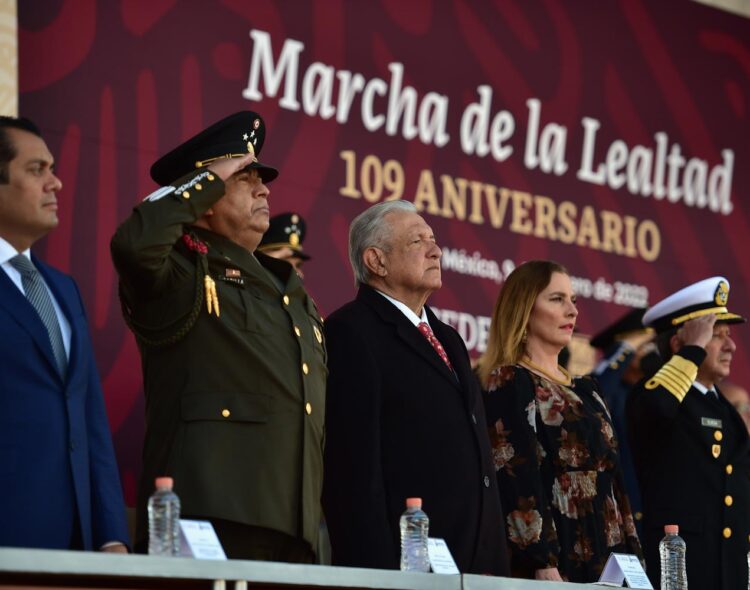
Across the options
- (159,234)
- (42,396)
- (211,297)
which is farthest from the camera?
(211,297)

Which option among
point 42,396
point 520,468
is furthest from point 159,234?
point 520,468

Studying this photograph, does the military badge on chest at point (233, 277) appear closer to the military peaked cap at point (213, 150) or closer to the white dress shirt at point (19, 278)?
the military peaked cap at point (213, 150)

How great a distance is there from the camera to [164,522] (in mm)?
2988

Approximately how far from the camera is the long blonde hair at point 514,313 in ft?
15.0

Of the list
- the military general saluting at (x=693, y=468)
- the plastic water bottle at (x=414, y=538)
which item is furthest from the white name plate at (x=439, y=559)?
the military general saluting at (x=693, y=468)

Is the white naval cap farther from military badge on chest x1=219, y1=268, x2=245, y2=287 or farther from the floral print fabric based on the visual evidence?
military badge on chest x1=219, y1=268, x2=245, y2=287

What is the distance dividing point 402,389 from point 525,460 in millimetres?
476

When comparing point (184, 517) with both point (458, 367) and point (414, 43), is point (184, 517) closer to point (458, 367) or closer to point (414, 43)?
point (458, 367)

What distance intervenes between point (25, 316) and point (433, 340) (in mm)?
1310

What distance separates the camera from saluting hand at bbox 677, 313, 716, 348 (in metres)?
5.06

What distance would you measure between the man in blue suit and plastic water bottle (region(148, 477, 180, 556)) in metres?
0.23

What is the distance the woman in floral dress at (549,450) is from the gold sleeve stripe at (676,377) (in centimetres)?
28

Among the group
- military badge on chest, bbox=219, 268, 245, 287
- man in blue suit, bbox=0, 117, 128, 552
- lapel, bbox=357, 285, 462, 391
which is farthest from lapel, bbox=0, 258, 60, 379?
lapel, bbox=357, 285, 462, 391

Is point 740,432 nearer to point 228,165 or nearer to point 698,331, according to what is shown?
point 698,331
